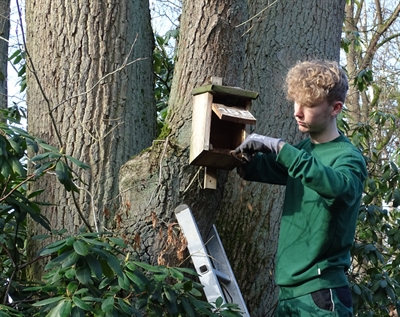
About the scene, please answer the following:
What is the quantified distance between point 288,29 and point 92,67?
1.25 m

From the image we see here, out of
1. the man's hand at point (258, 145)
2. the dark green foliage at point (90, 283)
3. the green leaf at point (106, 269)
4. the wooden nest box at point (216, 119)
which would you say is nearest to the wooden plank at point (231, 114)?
the wooden nest box at point (216, 119)

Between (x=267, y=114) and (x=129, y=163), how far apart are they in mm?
1064

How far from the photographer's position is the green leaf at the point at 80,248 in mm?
2414

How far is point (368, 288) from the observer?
15.7 feet

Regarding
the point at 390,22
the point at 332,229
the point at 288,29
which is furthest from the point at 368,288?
the point at 390,22

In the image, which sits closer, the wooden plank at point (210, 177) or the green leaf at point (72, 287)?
the green leaf at point (72, 287)

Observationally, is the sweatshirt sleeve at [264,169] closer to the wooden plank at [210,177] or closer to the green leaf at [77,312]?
the wooden plank at [210,177]

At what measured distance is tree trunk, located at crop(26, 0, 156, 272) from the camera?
11.5 feet

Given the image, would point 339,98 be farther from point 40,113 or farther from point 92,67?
point 40,113

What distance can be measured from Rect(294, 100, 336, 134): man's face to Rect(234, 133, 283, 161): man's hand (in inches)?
6.6

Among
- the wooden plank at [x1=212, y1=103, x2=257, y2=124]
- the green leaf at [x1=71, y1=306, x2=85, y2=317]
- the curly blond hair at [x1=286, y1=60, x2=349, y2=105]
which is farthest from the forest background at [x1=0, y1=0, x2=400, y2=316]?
the curly blond hair at [x1=286, y1=60, x2=349, y2=105]

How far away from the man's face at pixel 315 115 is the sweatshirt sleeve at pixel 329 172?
173mm

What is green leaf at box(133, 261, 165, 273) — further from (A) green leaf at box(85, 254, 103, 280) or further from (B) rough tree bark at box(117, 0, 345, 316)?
(B) rough tree bark at box(117, 0, 345, 316)

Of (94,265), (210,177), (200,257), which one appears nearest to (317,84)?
(210,177)
